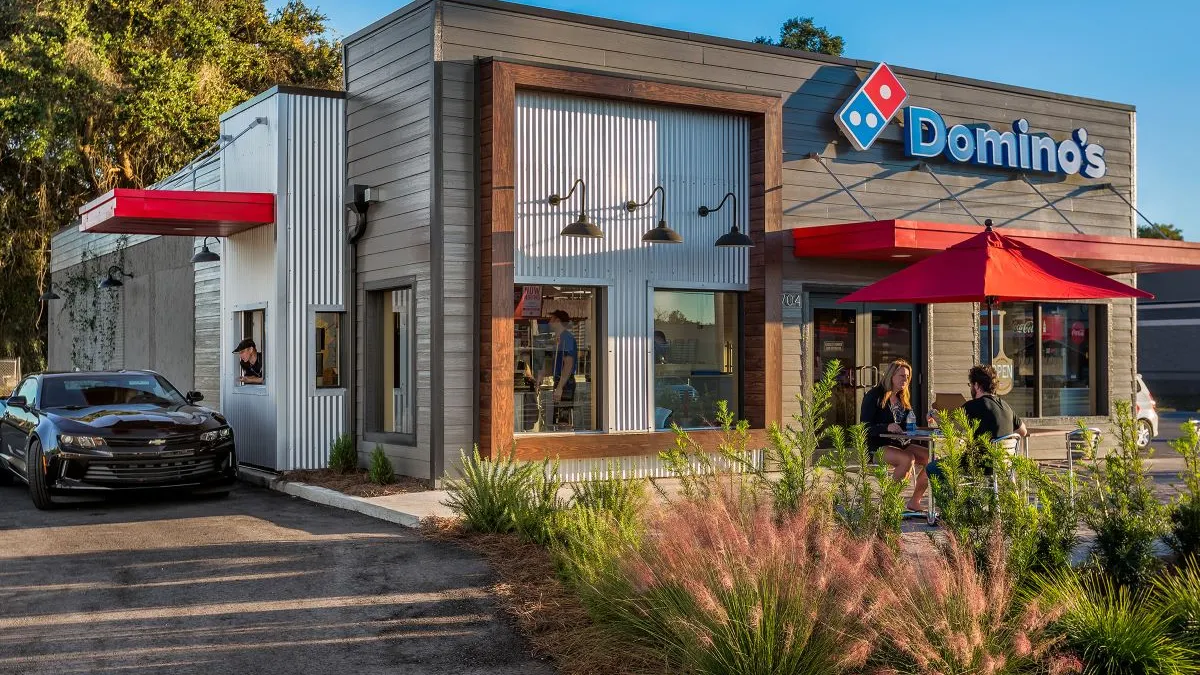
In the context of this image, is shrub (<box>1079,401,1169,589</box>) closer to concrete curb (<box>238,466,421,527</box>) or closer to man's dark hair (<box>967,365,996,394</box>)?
man's dark hair (<box>967,365,996,394</box>)

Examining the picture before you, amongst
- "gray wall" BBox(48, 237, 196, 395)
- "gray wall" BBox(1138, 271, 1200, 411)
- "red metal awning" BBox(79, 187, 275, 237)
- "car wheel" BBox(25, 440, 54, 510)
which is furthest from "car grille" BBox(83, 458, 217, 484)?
"gray wall" BBox(1138, 271, 1200, 411)

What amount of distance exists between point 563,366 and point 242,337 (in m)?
5.40

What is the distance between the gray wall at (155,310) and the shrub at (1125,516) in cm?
1537

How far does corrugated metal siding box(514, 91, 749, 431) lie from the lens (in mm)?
13492

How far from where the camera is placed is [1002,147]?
17062mm

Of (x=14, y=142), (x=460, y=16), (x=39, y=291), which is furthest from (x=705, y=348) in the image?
(x=39, y=291)

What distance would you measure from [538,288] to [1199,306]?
3161 cm

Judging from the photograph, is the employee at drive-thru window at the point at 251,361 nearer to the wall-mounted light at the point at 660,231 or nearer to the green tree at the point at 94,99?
the wall-mounted light at the point at 660,231

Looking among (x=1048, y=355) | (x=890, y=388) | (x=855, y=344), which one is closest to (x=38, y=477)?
(x=890, y=388)

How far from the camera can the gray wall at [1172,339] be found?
3734cm

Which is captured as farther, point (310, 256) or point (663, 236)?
point (310, 256)

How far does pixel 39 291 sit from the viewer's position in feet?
105

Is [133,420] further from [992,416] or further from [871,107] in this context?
[871,107]

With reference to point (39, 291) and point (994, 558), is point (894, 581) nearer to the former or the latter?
point (994, 558)
